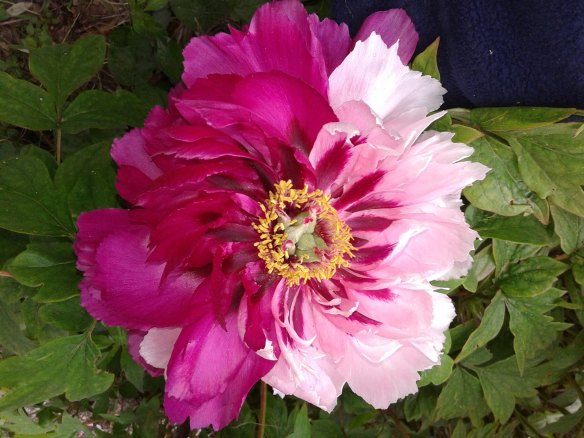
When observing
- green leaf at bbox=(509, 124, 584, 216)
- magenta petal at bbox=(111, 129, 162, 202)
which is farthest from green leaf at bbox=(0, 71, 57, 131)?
green leaf at bbox=(509, 124, 584, 216)

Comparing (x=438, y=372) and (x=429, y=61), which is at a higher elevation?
(x=429, y=61)

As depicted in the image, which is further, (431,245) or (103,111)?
(103,111)

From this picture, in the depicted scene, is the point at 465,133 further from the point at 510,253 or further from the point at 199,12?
the point at 199,12

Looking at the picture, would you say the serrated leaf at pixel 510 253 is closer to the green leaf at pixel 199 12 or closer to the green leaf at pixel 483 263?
the green leaf at pixel 483 263

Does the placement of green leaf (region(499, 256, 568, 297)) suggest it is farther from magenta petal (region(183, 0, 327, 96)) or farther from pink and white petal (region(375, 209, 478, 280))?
magenta petal (region(183, 0, 327, 96))

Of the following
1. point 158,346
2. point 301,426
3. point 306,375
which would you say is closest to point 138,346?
point 158,346

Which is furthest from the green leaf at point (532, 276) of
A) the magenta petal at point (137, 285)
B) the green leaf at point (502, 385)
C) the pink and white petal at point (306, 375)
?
the magenta petal at point (137, 285)

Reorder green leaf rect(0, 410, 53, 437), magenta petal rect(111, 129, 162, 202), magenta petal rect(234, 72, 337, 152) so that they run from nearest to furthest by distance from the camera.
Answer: magenta petal rect(234, 72, 337, 152) → magenta petal rect(111, 129, 162, 202) → green leaf rect(0, 410, 53, 437)
